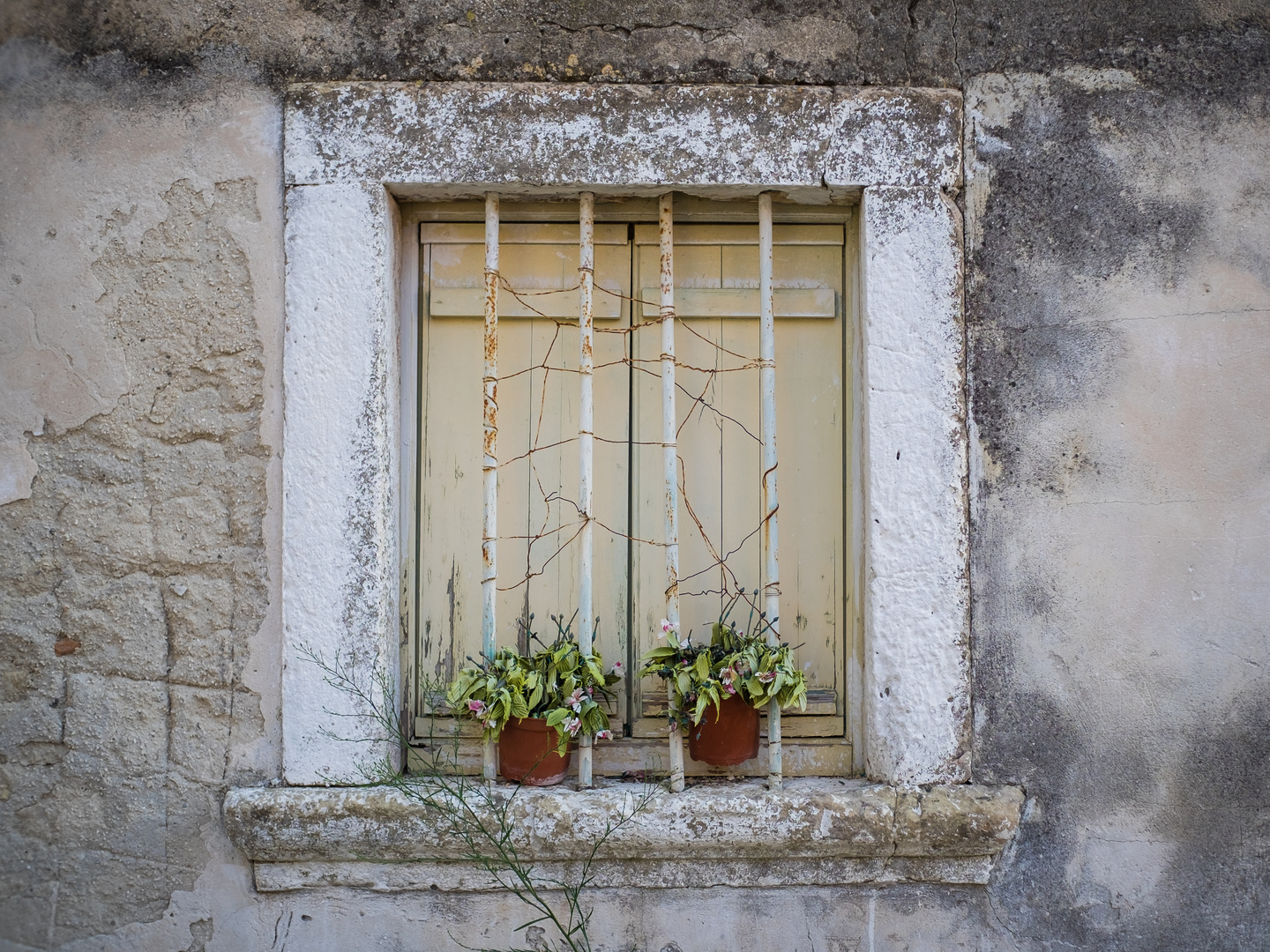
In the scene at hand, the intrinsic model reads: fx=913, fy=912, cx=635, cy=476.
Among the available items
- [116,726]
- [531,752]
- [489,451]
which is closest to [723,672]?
[531,752]

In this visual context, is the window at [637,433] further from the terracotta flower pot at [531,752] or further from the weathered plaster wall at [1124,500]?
the weathered plaster wall at [1124,500]

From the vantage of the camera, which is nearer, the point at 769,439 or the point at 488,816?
the point at 488,816

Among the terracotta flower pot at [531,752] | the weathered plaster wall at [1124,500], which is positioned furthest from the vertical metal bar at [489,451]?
the weathered plaster wall at [1124,500]

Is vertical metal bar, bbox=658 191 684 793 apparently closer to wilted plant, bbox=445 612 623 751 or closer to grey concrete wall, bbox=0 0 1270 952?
wilted plant, bbox=445 612 623 751

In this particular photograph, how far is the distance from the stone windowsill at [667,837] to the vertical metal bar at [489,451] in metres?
0.24

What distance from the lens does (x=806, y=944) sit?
2260mm

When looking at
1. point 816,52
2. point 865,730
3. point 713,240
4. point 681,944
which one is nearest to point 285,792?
point 681,944

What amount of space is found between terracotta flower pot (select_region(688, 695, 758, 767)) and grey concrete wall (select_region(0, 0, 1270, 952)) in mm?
326

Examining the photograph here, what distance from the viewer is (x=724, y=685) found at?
2.23 metres

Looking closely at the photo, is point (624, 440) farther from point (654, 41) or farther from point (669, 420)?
point (654, 41)

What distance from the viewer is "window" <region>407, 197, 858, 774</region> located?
245cm

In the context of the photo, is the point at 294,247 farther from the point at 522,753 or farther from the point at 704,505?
the point at 522,753

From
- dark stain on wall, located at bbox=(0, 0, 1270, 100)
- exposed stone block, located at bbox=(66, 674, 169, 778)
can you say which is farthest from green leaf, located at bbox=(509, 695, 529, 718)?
dark stain on wall, located at bbox=(0, 0, 1270, 100)

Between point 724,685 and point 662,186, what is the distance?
1.26 metres
